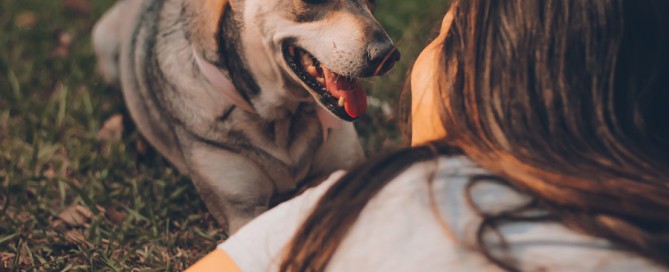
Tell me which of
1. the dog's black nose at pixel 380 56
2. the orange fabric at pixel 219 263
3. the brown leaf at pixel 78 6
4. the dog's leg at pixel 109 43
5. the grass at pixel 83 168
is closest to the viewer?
the orange fabric at pixel 219 263

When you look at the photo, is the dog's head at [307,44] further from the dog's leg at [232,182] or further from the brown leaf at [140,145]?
the brown leaf at [140,145]

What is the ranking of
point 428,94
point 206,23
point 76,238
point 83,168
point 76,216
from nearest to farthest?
1. point 428,94
2. point 206,23
3. point 76,238
4. point 76,216
5. point 83,168

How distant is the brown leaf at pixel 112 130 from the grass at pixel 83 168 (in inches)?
0.9

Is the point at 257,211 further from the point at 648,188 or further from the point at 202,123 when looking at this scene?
the point at 648,188

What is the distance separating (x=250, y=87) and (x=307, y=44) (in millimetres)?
282

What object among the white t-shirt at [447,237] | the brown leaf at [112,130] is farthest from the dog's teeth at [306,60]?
the brown leaf at [112,130]

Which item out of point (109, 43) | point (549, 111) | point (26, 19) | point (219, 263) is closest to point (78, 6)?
point (26, 19)

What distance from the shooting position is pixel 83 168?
9.49ft

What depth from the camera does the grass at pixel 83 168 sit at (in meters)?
2.44

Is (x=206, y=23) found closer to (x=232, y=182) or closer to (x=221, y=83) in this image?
(x=221, y=83)

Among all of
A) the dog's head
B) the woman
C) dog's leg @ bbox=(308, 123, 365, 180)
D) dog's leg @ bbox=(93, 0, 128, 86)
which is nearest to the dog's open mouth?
the dog's head

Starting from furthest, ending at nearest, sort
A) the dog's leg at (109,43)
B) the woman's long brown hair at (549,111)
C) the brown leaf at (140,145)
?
1. the dog's leg at (109,43)
2. the brown leaf at (140,145)
3. the woman's long brown hair at (549,111)

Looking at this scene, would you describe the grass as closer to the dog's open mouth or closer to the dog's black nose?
the dog's black nose

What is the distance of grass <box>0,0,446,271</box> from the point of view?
2439 mm
